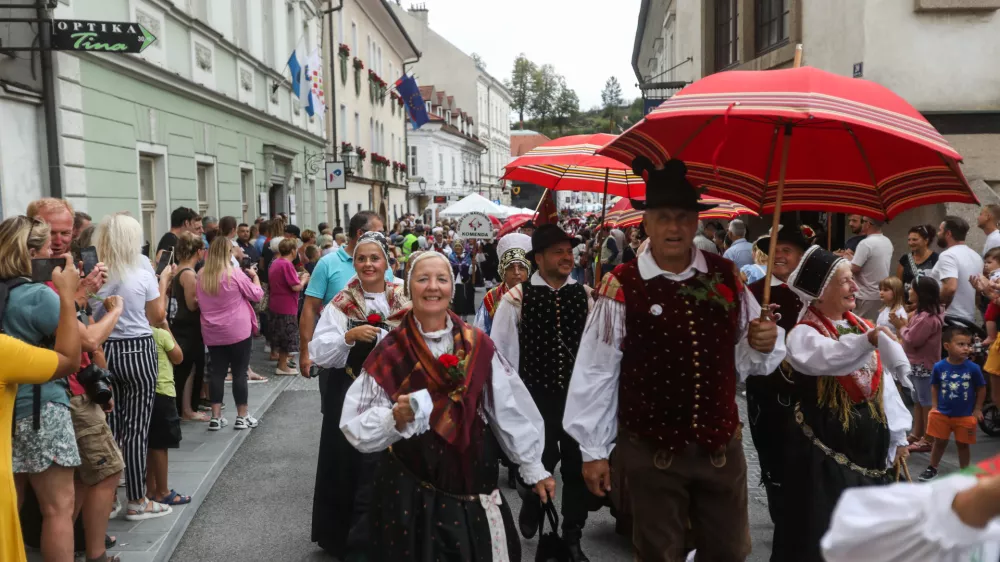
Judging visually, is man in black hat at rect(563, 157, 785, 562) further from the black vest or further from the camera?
the camera

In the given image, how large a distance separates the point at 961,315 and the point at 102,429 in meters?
7.00

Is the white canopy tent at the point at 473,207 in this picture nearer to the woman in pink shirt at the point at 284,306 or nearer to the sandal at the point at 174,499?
the woman in pink shirt at the point at 284,306

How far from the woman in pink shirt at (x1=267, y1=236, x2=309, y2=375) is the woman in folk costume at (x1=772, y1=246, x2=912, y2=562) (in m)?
8.21

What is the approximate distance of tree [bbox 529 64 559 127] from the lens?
111 meters

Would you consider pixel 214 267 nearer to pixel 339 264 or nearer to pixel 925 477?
pixel 339 264

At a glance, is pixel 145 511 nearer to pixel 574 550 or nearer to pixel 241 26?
pixel 574 550

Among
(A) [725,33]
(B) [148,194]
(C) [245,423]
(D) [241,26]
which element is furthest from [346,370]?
(D) [241,26]

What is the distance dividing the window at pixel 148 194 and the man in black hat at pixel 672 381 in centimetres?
1046

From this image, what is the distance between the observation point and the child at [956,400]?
6.16m

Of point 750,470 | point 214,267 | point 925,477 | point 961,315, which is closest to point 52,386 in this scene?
point 214,267

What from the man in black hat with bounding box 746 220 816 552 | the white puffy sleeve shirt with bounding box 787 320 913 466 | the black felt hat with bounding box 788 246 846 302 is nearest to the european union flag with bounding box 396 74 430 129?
the man in black hat with bounding box 746 220 816 552

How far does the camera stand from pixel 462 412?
10.9 feet

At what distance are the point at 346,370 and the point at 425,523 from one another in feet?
5.28

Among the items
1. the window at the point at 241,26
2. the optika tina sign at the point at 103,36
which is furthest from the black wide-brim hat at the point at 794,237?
the window at the point at 241,26
